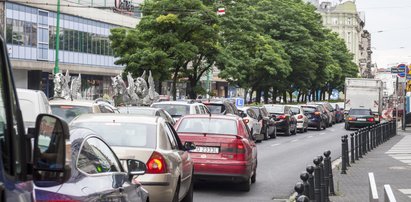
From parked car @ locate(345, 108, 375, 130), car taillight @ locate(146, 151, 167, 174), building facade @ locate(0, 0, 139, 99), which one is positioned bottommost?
parked car @ locate(345, 108, 375, 130)

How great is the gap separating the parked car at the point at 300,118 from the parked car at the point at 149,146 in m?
35.0

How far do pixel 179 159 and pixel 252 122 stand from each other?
72.4 ft

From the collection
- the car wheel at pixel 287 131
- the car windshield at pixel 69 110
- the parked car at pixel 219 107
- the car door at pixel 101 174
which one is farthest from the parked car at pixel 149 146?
the car wheel at pixel 287 131

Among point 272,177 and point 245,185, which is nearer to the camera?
point 245,185

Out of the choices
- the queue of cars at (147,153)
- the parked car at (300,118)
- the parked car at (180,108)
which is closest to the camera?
the queue of cars at (147,153)

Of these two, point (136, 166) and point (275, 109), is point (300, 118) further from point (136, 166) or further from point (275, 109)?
point (136, 166)

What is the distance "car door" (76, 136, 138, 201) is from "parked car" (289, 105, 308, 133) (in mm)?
38638

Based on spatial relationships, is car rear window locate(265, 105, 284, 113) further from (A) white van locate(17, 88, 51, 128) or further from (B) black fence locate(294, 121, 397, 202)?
(A) white van locate(17, 88, 51, 128)

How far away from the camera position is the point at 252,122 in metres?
33.2

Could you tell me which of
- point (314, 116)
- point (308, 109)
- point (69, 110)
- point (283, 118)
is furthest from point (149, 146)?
point (308, 109)

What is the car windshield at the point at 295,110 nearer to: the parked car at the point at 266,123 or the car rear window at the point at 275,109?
the car rear window at the point at 275,109

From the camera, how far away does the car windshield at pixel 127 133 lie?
10500mm

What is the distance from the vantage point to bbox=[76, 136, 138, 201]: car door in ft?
21.2

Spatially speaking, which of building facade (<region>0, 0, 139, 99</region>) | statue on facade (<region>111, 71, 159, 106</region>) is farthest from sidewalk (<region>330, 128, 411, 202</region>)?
building facade (<region>0, 0, 139, 99</region>)
